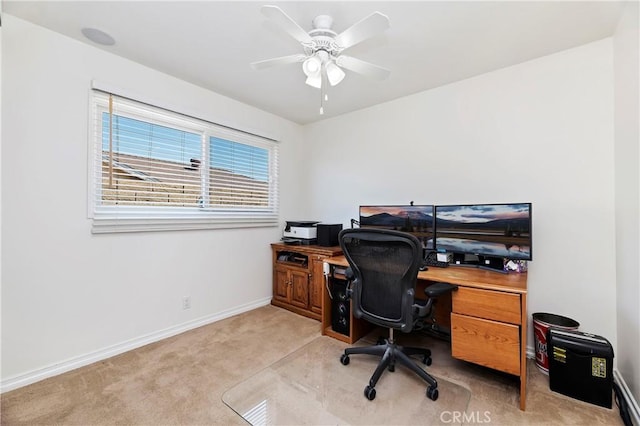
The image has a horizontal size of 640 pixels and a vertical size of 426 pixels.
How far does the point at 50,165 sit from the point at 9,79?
1.89 ft

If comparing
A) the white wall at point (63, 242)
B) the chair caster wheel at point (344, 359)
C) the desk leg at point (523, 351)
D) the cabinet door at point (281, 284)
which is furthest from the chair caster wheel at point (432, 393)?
the white wall at point (63, 242)

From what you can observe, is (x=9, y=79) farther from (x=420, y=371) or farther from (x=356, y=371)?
(x=420, y=371)

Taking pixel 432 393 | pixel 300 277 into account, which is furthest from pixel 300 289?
pixel 432 393

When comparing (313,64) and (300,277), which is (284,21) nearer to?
(313,64)

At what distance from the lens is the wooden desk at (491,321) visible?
5.41 feet

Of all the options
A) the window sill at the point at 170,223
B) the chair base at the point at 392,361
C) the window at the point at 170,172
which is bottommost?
the chair base at the point at 392,361

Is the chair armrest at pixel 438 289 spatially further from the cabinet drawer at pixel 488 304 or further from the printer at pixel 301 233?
the printer at pixel 301 233

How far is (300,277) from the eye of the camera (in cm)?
314

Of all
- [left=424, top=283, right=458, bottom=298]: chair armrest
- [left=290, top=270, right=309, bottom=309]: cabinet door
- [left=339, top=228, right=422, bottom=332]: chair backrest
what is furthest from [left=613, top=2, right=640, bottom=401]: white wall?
[left=290, top=270, right=309, bottom=309]: cabinet door

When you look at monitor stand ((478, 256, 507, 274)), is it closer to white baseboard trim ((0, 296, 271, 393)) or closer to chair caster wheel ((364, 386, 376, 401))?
chair caster wheel ((364, 386, 376, 401))

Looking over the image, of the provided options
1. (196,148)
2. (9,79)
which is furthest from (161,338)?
(9,79)

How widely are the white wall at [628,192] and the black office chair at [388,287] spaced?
1065mm

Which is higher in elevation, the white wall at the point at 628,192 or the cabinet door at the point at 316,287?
the white wall at the point at 628,192

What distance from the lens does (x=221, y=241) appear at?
2986 mm
